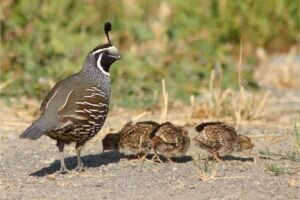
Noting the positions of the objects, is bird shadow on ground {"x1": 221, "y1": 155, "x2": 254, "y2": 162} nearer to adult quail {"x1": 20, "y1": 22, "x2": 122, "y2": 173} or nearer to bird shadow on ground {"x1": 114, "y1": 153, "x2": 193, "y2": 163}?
bird shadow on ground {"x1": 114, "y1": 153, "x2": 193, "y2": 163}

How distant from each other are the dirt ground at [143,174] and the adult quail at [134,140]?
117 millimetres

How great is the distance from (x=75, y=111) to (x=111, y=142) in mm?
743

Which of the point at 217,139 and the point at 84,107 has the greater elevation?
the point at 84,107

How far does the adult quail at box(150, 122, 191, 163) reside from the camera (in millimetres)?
8070

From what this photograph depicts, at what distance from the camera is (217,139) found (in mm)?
8062

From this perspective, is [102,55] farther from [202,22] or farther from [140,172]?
[202,22]

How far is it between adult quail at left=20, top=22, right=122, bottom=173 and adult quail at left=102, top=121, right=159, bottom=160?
0.37 m

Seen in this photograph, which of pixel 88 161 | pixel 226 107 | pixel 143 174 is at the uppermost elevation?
pixel 226 107

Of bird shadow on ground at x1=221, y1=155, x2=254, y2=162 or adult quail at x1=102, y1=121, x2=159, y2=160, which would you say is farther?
bird shadow on ground at x1=221, y1=155, x2=254, y2=162

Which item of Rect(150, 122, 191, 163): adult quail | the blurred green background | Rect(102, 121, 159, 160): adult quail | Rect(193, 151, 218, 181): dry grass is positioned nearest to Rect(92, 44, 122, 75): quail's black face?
Rect(102, 121, 159, 160): adult quail

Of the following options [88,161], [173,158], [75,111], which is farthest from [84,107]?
[173,158]

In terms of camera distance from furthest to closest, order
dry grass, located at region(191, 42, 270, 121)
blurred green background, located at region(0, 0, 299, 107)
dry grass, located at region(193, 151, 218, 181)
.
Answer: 1. blurred green background, located at region(0, 0, 299, 107)
2. dry grass, located at region(191, 42, 270, 121)
3. dry grass, located at region(193, 151, 218, 181)

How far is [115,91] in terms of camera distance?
1172cm

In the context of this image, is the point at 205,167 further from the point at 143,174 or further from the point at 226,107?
the point at 226,107
